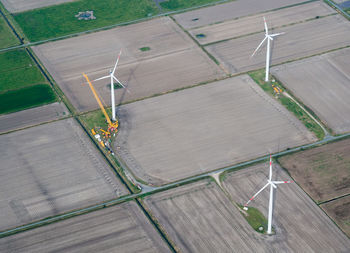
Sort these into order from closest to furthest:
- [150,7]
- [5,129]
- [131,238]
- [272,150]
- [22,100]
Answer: [131,238]
[272,150]
[5,129]
[22,100]
[150,7]

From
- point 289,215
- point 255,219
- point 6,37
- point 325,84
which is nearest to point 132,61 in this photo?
point 6,37

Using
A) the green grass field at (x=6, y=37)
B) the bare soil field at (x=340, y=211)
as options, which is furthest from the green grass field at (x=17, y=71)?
the bare soil field at (x=340, y=211)

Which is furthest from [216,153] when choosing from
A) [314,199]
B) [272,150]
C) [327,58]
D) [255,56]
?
[327,58]

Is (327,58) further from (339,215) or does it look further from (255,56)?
(339,215)

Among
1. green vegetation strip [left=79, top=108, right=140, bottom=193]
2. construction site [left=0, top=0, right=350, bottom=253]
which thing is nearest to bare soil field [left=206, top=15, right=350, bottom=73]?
construction site [left=0, top=0, right=350, bottom=253]

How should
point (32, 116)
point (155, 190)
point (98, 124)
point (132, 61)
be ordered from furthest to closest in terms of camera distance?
point (132, 61) → point (32, 116) → point (98, 124) → point (155, 190)

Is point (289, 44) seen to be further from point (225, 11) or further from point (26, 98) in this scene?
point (26, 98)

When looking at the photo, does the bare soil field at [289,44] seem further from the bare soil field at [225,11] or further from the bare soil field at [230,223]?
the bare soil field at [230,223]
